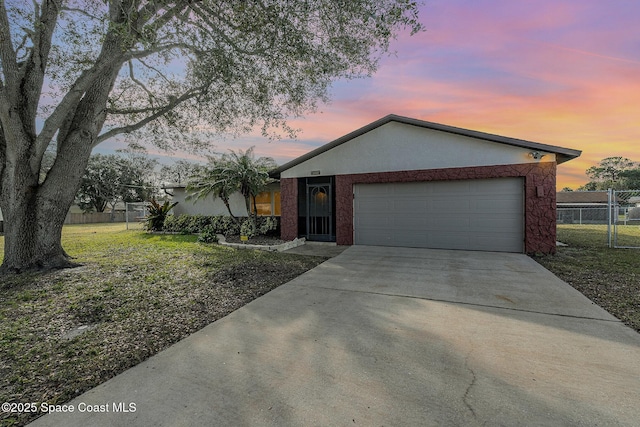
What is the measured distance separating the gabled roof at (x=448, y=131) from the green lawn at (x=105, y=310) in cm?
425

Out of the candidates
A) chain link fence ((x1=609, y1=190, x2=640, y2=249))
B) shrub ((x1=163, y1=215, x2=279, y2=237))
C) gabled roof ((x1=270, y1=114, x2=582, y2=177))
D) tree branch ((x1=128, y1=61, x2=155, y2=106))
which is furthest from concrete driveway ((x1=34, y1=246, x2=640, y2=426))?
tree branch ((x1=128, y1=61, x2=155, y2=106))

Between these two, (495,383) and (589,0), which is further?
(589,0)

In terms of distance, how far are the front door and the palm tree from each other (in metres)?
2.17

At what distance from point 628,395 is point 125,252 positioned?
10.7 meters

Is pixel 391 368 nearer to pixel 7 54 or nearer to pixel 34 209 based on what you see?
pixel 34 209

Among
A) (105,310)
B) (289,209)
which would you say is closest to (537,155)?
(289,209)

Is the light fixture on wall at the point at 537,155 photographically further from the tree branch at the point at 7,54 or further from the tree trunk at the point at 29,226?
the tree branch at the point at 7,54

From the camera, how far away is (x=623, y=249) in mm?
8672

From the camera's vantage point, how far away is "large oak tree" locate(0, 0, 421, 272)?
19.4 ft

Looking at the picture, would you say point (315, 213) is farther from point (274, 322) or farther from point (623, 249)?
point (623, 249)

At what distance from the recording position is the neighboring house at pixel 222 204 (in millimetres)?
13750

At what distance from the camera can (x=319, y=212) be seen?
1077cm

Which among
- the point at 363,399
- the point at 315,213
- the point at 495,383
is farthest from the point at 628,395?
the point at 315,213

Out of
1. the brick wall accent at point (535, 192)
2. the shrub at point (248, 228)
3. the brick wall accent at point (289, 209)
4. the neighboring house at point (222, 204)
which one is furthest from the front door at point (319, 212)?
the brick wall accent at point (535, 192)
